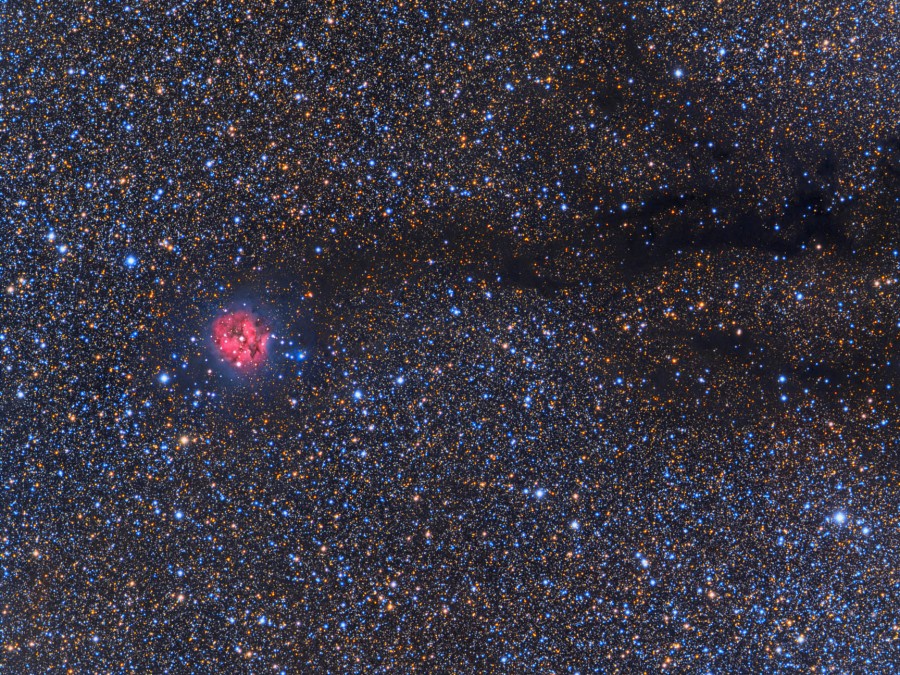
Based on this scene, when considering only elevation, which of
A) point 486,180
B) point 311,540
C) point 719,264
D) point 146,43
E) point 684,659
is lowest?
point 684,659

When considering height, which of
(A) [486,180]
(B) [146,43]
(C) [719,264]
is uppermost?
(B) [146,43]

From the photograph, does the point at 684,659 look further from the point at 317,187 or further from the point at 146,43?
the point at 146,43

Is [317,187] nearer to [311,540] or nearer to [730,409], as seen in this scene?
[311,540]

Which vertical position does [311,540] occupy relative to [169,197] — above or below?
below

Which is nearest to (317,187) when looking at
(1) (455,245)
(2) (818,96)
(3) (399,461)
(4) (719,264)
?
(1) (455,245)

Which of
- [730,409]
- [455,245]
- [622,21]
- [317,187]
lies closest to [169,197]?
[317,187]

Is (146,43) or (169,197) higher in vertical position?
(146,43)
